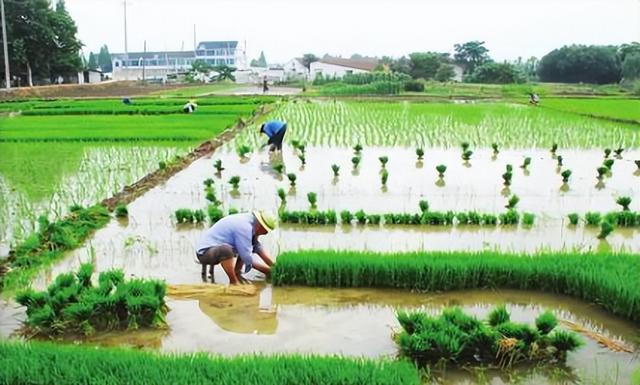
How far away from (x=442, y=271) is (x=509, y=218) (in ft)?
A: 8.82

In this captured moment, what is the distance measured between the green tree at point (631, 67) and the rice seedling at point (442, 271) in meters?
39.7

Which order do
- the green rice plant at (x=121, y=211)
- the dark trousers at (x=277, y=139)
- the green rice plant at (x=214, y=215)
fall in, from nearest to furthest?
the green rice plant at (x=214, y=215)
the green rice plant at (x=121, y=211)
the dark trousers at (x=277, y=139)

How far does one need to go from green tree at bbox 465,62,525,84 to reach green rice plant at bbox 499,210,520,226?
139 ft

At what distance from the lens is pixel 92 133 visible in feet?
52.9

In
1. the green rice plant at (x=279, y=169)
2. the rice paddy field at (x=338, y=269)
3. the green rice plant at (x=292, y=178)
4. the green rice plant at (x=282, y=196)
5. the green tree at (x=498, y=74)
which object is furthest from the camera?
the green tree at (x=498, y=74)

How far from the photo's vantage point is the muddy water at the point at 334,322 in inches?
168

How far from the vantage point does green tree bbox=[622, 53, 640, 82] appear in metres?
39.8

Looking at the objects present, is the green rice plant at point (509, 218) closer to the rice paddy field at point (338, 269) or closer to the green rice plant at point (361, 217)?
the rice paddy field at point (338, 269)

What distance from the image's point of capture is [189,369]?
11.8 feet

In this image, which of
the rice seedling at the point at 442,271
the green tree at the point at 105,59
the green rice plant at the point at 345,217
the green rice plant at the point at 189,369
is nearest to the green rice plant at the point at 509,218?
the green rice plant at the point at 345,217

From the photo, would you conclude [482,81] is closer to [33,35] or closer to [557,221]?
[33,35]

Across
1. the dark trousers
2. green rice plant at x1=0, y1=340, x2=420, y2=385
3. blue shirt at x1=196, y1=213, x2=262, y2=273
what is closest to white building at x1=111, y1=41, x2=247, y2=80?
the dark trousers

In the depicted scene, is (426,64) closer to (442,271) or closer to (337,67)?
(337,67)

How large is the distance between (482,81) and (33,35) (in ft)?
108
